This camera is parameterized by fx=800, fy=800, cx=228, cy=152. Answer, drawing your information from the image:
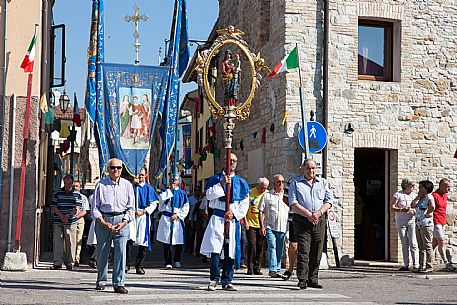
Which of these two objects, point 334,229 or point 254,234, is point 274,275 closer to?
point 254,234

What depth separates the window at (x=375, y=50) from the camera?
1791cm

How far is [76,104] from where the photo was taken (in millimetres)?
26438

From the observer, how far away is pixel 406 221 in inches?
631

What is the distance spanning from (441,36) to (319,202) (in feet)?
24.7

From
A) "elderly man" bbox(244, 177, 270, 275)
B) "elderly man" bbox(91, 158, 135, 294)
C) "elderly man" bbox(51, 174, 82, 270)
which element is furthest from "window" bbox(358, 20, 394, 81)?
"elderly man" bbox(91, 158, 135, 294)

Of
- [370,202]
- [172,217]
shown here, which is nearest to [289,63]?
[172,217]

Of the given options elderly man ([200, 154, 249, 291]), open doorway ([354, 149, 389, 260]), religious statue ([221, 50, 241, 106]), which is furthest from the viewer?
open doorway ([354, 149, 389, 260])

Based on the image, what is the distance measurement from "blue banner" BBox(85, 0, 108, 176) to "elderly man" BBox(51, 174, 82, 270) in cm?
83

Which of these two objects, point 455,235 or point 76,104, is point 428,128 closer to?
point 455,235

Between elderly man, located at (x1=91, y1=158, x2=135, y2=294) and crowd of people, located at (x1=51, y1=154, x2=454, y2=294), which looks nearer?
elderly man, located at (x1=91, y1=158, x2=135, y2=294)

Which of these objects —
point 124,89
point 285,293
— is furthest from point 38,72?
point 285,293

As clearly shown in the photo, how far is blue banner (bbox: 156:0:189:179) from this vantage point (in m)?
16.9

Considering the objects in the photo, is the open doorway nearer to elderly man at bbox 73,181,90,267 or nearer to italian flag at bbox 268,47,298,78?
italian flag at bbox 268,47,298,78

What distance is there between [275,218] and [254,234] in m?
0.73
